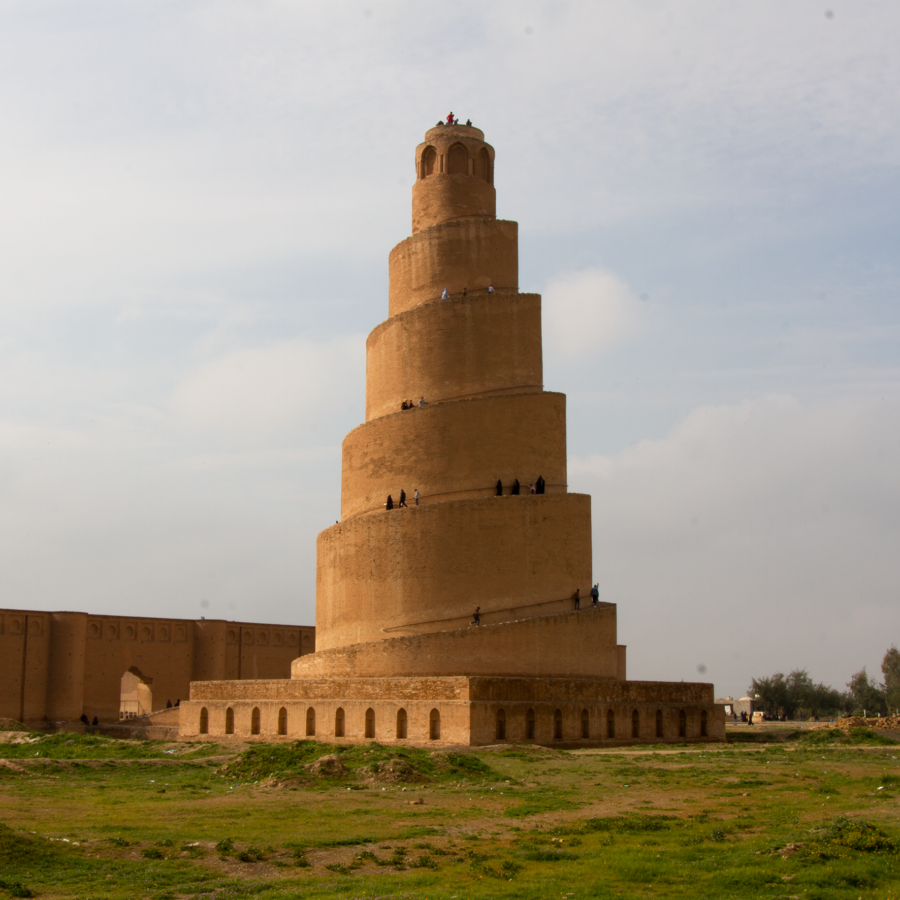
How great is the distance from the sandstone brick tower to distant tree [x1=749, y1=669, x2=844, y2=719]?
23952mm

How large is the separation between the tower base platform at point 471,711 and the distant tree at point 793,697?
1029 inches

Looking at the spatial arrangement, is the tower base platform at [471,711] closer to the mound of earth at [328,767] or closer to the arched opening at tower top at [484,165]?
the mound of earth at [328,767]

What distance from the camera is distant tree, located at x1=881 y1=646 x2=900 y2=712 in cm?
4975

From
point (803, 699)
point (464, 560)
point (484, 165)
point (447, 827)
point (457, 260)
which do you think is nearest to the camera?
point (447, 827)

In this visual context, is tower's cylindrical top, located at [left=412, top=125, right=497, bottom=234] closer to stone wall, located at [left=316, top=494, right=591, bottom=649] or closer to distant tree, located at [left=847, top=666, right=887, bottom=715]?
stone wall, located at [left=316, top=494, right=591, bottom=649]

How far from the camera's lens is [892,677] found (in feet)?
168

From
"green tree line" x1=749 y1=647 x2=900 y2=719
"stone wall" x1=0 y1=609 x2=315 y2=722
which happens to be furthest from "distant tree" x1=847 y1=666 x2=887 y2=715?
"stone wall" x1=0 y1=609 x2=315 y2=722

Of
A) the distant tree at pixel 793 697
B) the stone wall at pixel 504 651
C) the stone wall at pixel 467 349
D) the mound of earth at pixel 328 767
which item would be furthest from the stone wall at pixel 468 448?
the distant tree at pixel 793 697

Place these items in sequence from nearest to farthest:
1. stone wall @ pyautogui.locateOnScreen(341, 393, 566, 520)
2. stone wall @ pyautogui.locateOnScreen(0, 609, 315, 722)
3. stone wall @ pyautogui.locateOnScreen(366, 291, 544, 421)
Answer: stone wall @ pyautogui.locateOnScreen(341, 393, 566, 520)
stone wall @ pyautogui.locateOnScreen(366, 291, 544, 421)
stone wall @ pyautogui.locateOnScreen(0, 609, 315, 722)

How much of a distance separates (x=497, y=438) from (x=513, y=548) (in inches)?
98.8

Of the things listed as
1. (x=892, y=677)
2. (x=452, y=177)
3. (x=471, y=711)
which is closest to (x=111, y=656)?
(x=452, y=177)

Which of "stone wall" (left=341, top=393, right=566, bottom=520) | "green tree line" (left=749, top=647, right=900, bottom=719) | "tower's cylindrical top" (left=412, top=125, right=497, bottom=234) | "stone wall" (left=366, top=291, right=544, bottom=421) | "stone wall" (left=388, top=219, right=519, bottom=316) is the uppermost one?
"tower's cylindrical top" (left=412, top=125, right=497, bottom=234)

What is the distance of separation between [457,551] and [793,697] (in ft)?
97.8

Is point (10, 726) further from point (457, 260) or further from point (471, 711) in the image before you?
point (457, 260)
